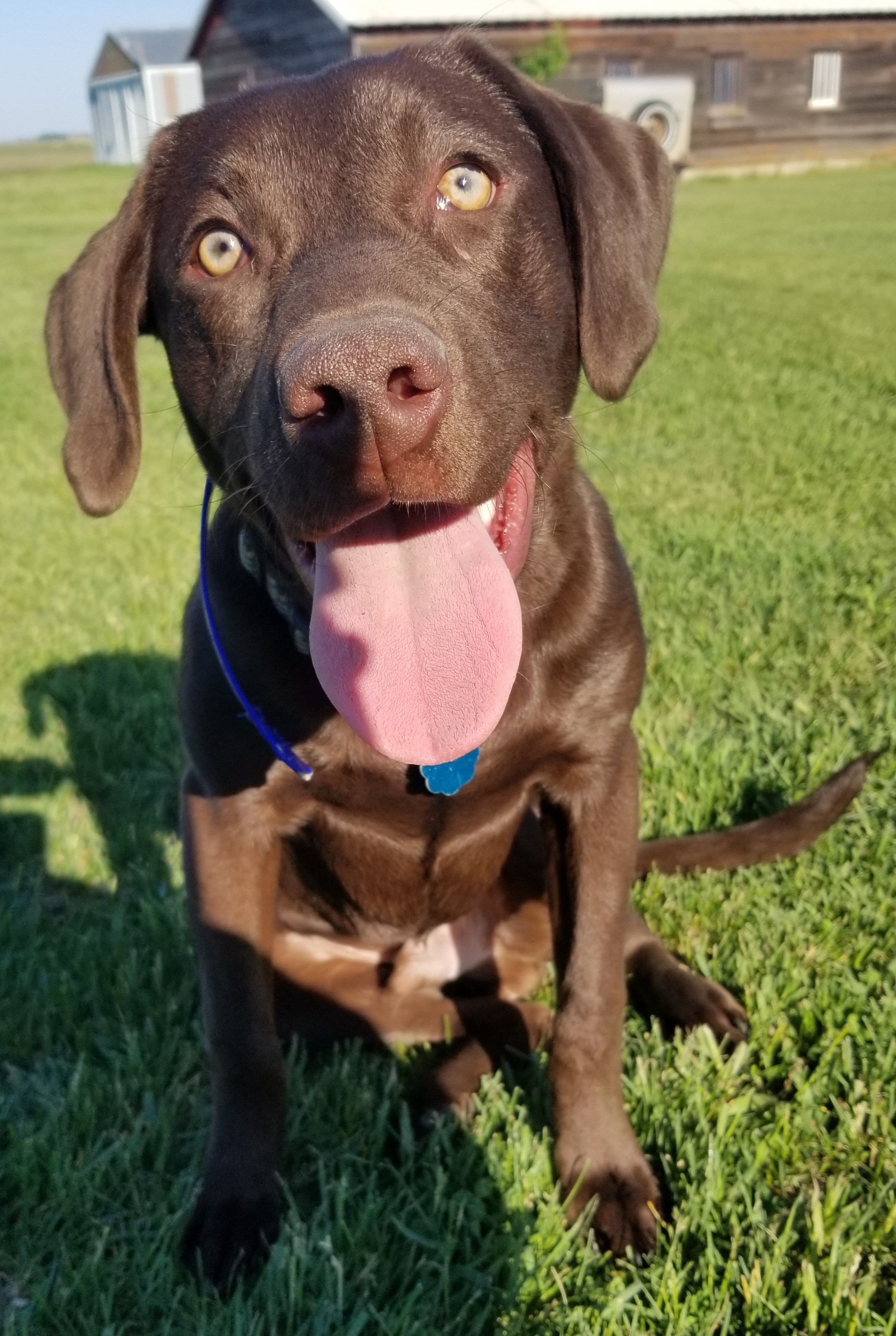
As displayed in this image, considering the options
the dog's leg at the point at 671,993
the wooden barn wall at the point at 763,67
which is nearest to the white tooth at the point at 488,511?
the dog's leg at the point at 671,993

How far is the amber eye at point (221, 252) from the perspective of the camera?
203 centimetres

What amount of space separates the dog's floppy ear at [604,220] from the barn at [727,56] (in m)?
28.8

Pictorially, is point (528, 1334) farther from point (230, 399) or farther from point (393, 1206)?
point (230, 399)

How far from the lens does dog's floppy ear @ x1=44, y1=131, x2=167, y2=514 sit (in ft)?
7.07

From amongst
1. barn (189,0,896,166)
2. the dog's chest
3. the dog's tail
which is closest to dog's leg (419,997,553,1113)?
the dog's chest

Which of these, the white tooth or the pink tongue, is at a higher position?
the white tooth

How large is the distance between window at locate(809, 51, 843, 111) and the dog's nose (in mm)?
33050

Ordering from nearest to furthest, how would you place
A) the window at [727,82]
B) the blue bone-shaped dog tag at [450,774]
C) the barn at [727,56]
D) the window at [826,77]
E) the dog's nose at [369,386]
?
the dog's nose at [369,386] < the blue bone-shaped dog tag at [450,774] < the barn at [727,56] < the window at [727,82] < the window at [826,77]

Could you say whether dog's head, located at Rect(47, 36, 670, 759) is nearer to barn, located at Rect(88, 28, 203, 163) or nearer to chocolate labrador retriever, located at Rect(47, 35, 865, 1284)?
chocolate labrador retriever, located at Rect(47, 35, 865, 1284)

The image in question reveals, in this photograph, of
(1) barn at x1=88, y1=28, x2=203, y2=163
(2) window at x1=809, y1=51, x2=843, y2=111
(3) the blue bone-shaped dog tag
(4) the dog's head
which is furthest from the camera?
(1) barn at x1=88, y1=28, x2=203, y2=163

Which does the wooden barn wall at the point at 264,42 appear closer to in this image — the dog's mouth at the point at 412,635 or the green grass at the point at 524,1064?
the green grass at the point at 524,1064

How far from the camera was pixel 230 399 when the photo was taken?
202cm

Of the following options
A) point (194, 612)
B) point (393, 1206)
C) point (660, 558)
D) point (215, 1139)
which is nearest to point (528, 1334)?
point (393, 1206)

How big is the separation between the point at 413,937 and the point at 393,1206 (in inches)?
23.8
